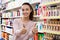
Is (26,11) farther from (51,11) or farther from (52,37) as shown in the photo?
(52,37)

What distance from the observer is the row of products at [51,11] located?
80.1 inches

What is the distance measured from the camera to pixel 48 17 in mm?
2152

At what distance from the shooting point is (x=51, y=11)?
2129 mm

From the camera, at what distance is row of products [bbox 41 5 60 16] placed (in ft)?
6.68

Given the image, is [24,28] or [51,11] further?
[51,11]

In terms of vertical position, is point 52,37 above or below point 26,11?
below

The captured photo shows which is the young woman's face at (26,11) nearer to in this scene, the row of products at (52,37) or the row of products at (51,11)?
the row of products at (51,11)

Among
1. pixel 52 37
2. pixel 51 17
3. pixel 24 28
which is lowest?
pixel 52 37

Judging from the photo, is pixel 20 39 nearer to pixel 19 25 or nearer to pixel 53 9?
pixel 19 25

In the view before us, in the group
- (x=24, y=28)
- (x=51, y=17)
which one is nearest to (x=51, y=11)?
(x=51, y=17)

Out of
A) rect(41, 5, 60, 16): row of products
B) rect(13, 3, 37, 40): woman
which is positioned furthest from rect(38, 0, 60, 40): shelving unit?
rect(13, 3, 37, 40): woman

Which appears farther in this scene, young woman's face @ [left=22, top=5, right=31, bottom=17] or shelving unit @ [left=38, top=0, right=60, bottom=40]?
young woman's face @ [left=22, top=5, right=31, bottom=17]

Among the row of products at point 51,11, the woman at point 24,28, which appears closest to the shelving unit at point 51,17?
the row of products at point 51,11

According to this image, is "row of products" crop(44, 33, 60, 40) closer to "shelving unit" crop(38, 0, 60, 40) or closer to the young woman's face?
"shelving unit" crop(38, 0, 60, 40)
